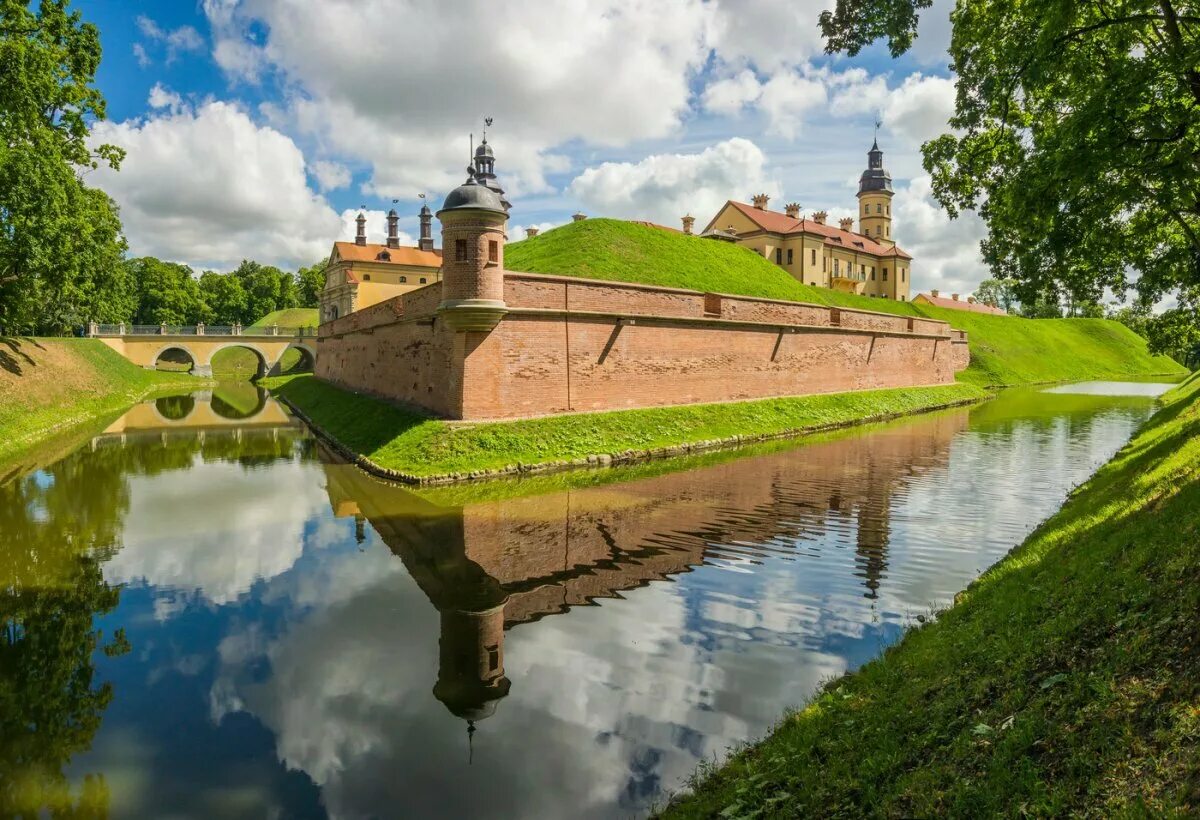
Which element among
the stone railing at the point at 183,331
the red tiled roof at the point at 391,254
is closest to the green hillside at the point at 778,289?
the stone railing at the point at 183,331

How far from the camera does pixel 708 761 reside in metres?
5.29

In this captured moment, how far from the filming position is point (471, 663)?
6988mm

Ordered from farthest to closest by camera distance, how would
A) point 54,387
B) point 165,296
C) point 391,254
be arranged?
1. point 165,296
2. point 391,254
3. point 54,387

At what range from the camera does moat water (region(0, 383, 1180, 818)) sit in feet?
17.4

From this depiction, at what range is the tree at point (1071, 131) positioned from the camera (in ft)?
22.6

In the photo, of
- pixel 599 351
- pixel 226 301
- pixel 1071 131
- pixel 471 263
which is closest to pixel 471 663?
pixel 1071 131

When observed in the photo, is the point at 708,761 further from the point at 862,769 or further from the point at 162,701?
the point at 162,701

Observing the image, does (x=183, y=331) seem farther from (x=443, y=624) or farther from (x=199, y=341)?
(x=443, y=624)

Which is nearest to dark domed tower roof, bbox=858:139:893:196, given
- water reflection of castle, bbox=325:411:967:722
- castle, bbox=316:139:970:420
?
castle, bbox=316:139:970:420

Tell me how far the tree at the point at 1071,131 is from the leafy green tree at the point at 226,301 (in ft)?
274

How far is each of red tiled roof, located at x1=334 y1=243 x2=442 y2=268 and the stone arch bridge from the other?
11.2 metres

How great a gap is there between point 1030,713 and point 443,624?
578 centimetres

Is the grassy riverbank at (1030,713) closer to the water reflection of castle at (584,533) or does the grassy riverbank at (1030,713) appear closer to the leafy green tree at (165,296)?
the water reflection of castle at (584,533)

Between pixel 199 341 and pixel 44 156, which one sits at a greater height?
pixel 44 156
